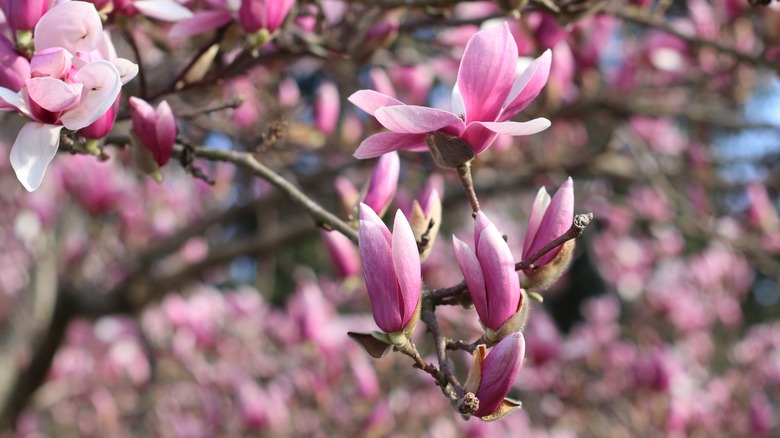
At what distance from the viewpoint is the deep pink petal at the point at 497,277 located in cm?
74

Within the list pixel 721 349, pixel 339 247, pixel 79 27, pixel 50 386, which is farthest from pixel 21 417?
pixel 721 349

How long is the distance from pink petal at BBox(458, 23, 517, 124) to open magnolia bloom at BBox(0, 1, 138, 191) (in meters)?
0.37

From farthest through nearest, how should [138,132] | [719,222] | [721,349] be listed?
[721,349] < [719,222] < [138,132]

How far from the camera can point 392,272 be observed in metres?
0.74

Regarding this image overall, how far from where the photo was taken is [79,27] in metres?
0.76

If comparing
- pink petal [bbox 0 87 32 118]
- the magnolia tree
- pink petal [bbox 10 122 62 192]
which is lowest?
the magnolia tree

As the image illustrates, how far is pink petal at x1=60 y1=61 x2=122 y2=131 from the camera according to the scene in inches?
29.2

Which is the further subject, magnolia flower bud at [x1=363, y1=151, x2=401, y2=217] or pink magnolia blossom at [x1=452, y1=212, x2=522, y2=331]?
magnolia flower bud at [x1=363, y1=151, x2=401, y2=217]

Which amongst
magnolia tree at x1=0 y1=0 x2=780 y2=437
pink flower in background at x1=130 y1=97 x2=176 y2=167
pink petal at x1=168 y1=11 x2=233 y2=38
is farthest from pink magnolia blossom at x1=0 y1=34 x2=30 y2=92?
pink petal at x1=168 y1=11 x2=233 y2=38

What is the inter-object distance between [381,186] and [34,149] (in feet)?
1.38

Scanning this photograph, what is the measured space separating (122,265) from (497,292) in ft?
7.78

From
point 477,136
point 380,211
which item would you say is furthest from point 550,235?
point 380,211

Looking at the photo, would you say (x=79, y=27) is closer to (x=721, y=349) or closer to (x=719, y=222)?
(x=719, y=222)

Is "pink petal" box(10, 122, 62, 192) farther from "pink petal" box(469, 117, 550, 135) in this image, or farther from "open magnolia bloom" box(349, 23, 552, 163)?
"pink petal" box(469, 117, 550, 135)
